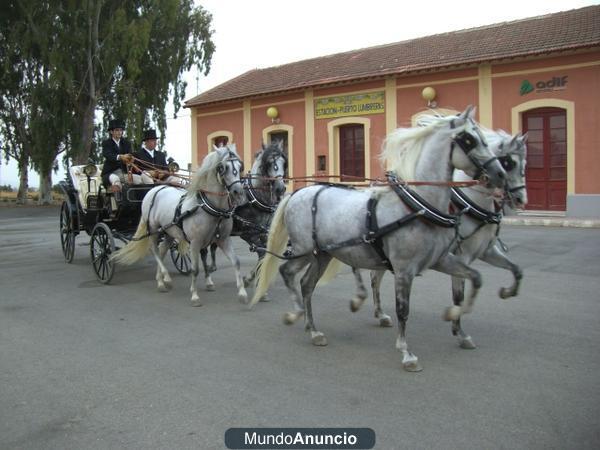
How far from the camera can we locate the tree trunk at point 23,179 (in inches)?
1076

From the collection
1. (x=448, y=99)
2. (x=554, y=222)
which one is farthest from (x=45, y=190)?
(x=554, y=222)

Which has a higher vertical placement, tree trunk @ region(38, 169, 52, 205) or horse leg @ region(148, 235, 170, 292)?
tree trunk @ region(38, 169, 52, 205)

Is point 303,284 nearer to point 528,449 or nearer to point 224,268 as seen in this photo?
point 528,449

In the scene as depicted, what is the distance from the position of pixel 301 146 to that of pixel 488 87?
7.18 metres

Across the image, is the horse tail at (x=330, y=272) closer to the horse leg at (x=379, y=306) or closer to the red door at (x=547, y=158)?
the horse leg at (x=379, y=306)

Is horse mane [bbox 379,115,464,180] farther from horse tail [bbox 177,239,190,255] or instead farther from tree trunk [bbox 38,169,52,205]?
tree trunk [bbox 38,169,52,205]

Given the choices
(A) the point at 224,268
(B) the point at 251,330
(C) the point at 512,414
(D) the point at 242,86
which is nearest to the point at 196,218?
(B) the point at 251,330

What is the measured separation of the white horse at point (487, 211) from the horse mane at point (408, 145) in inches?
27.3

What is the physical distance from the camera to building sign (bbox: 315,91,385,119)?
1950cm

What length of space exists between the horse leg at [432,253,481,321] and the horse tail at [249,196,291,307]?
1.74m

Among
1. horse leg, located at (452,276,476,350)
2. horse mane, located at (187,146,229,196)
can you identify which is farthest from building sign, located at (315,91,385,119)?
horse leg, located at (452,276,476,350)

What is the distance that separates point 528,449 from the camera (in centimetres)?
311

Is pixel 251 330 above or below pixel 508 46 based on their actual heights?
below

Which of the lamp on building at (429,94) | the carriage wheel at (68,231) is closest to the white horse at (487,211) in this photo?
the carriage wheel at (68,231)
